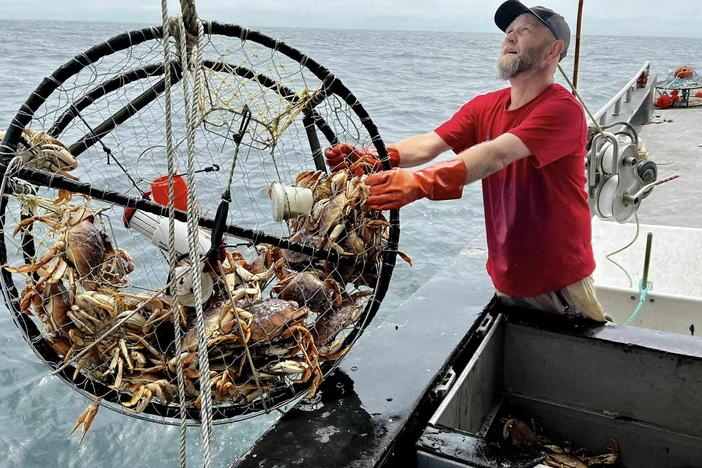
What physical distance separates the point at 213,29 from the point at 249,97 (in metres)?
0.44

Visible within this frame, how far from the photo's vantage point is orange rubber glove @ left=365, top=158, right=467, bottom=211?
2.37 meters

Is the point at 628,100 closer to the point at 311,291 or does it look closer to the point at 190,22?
the point at 311,291

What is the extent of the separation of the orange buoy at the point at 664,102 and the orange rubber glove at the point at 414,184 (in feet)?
39.8

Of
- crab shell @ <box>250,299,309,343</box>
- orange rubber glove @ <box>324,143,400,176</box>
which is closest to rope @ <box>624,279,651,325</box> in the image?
orange rubber glove @ <box>324,143,400,176</box>

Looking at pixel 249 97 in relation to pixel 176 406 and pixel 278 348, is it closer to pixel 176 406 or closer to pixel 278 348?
pixel 278 348

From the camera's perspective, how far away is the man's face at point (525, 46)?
3035 millimetres

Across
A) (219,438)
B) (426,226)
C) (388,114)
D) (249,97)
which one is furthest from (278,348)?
(388,114)

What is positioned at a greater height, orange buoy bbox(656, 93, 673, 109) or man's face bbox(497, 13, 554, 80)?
man's face bbox(497, 13, 554, 80)

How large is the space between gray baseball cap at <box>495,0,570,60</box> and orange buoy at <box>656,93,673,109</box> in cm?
1128

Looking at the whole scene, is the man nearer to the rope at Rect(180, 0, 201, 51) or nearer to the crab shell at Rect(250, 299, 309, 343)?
the crab shell at Rect(250, 299, 309, 343)

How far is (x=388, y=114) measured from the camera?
677 inches

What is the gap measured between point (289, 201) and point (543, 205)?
134 centimetres

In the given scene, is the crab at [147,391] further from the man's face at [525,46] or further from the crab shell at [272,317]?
the man's face at [525,46]

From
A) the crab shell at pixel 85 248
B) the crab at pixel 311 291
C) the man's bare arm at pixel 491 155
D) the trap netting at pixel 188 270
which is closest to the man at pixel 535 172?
the man's bare arm at pixel 491 155
